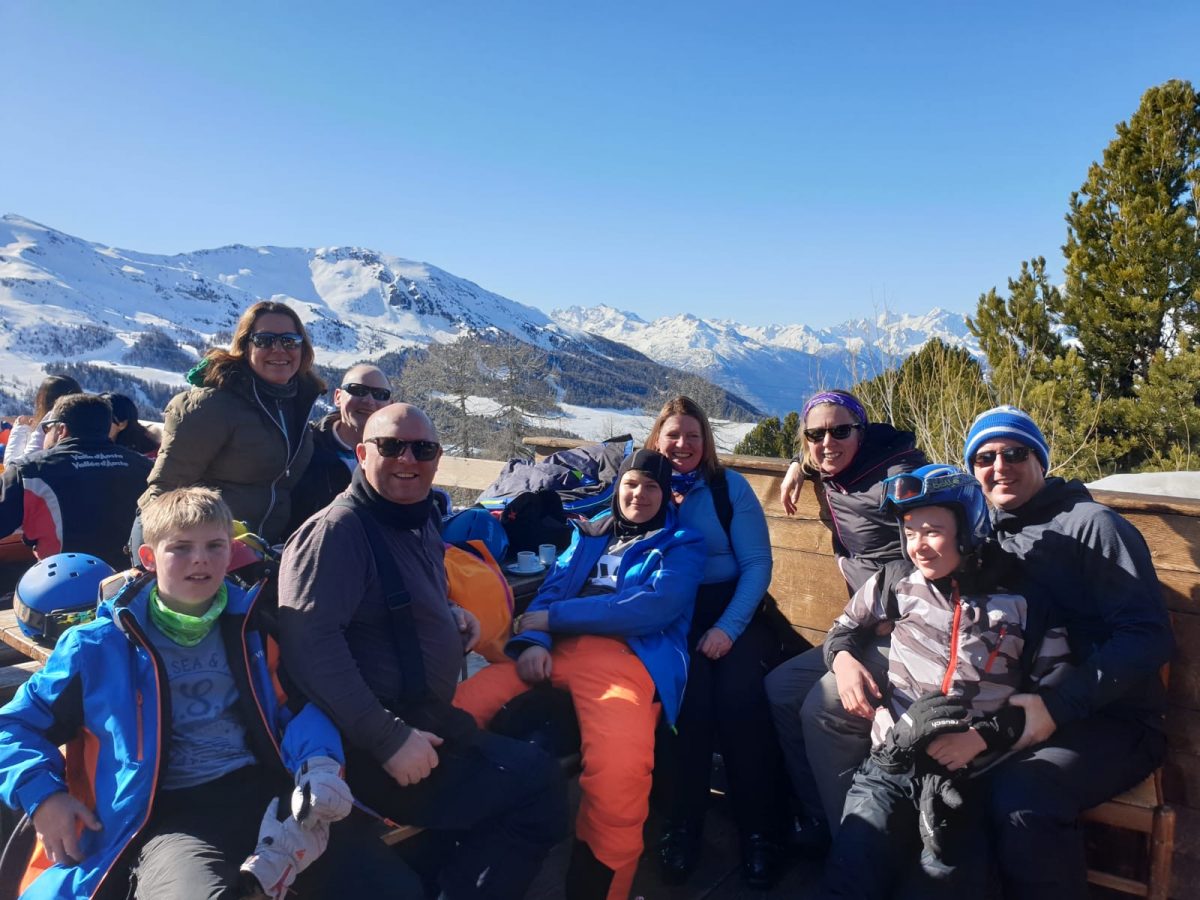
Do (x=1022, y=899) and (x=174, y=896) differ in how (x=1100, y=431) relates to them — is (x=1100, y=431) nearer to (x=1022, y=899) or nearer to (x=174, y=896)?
(x=1022, y=899)

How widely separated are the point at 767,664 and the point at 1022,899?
3.75 feet

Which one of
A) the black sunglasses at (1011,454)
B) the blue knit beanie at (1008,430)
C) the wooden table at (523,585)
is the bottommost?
the wooden table at (523,585)

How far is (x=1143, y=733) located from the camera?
220 cm

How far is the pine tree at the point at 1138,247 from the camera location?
9.09m

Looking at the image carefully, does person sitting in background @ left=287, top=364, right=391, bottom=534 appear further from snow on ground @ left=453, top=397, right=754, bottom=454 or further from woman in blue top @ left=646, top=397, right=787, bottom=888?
snow on ground @ left=453, top=397, right=754, bottom=454

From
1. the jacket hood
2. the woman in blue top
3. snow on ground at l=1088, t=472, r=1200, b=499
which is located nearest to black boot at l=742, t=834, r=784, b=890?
the woman in blue top

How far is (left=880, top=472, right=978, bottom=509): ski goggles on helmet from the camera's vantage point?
228 centimetres

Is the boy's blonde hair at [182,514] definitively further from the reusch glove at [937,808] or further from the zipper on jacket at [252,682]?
the reusch glove at [937,808]

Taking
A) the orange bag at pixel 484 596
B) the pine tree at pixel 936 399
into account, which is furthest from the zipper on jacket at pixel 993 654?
the pine tree at pixel 936 399

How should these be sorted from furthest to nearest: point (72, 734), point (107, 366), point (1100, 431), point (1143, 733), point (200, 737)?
point (107, 366)
point (1100, 431)
point (1143, 733)
point (200, 737)
point (72, 734)

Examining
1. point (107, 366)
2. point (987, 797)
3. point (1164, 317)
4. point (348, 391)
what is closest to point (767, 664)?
point (987, 797)

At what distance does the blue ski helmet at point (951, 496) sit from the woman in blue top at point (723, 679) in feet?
2.62

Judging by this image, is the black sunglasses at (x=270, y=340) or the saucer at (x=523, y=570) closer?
the black sunglasses at (x=270, y=340)

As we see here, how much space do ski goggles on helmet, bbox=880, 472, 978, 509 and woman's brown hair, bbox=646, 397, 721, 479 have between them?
3.02 feet
